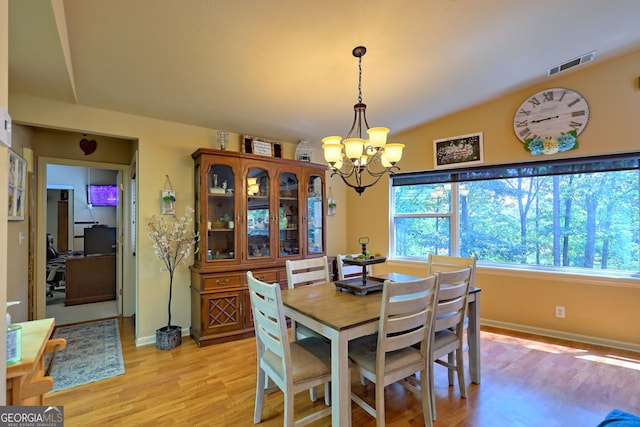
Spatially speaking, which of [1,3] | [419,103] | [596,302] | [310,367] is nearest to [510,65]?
[419,103]

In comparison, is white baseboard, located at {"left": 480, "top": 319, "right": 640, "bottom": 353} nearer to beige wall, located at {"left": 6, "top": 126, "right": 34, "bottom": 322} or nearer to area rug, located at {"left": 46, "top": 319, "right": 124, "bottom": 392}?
area rug, located at {"left": 46, "top": 319, "right": 124, "bottom": 392}

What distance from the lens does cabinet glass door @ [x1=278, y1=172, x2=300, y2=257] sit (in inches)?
144

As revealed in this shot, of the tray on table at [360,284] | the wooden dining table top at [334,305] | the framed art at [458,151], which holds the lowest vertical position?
the wooden dining table top at [334,305]

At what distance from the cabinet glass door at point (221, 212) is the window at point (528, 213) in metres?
2.40

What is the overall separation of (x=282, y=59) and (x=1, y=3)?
5.80 ft

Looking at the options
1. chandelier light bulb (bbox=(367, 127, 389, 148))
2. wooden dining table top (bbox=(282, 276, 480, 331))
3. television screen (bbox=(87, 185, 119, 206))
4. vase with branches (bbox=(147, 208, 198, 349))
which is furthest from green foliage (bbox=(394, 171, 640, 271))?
television screen (bbox=(87, 185, 119, 206))

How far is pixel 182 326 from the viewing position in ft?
10.9

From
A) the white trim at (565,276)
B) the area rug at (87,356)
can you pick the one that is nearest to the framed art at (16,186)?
the area rug at (87,356)

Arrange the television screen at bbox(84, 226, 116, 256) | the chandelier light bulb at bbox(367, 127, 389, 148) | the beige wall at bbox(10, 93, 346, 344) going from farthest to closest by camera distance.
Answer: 1. the television screen at bbox(84, 226, 116, 256)
2. the beige wall at bbox(10, 93, 346, 344)
3. the chandelier light bulb at bbox(367, 127, 389, 148)

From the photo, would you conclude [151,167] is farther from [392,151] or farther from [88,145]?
[392,151]

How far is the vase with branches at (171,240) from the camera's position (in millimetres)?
2986

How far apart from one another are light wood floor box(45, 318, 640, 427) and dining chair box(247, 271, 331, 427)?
38cm

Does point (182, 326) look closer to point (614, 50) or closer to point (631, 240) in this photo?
point (631, 240)

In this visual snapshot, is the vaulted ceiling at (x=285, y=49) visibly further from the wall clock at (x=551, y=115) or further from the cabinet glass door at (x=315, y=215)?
the cabinet glass door at (x=315, y=215)
